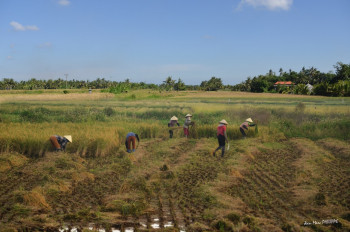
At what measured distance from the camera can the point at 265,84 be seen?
65.9 metres

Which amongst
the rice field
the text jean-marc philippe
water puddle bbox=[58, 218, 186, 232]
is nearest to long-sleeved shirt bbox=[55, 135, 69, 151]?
the rice field

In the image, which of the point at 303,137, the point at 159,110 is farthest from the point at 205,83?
the point at 303,137

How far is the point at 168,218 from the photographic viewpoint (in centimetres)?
586

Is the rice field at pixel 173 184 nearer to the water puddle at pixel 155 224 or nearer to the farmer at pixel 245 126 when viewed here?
the water puddle at pixel 155 224

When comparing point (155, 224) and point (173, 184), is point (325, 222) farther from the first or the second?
point (173, 184)

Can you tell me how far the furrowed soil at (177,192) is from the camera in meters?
5.59

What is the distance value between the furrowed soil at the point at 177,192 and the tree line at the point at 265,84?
32.7 metres

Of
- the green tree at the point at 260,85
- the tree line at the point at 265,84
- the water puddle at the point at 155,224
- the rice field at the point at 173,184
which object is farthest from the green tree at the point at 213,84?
the water puddle at the point at 155,224

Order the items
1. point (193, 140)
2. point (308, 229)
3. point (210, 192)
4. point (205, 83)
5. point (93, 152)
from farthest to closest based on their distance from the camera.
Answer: point (205, 83), point (193, 140), point (93, 152), point (210, 192), point (308, 229)

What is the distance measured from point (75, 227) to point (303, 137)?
14159mm

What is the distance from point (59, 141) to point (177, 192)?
610cm

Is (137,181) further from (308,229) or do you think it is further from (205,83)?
(205,83)

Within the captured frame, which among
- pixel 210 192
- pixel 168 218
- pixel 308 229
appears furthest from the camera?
pixel 210 192

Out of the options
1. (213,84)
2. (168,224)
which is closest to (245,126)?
(168,224)
